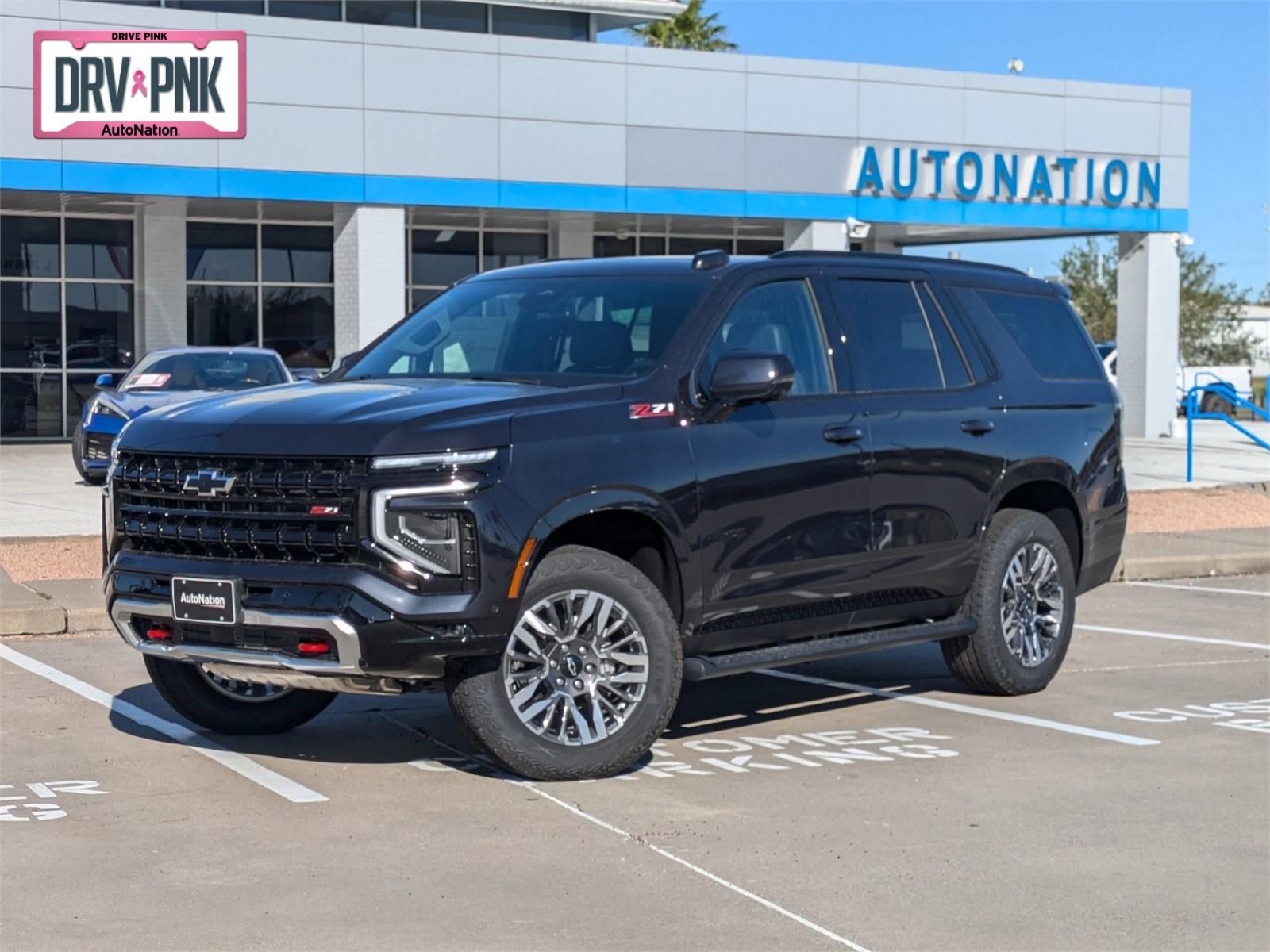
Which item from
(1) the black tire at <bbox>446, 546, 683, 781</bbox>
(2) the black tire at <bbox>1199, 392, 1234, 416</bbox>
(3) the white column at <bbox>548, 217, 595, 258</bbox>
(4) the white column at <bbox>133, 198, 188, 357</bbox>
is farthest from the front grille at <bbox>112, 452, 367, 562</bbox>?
(2) the black tire at <bbox>1199, 392, 1234, 416</bbox>

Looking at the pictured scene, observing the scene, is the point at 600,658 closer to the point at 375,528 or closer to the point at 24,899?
the point at 375,528

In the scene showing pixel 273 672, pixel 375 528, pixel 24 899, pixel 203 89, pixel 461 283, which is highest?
pixel 203 89

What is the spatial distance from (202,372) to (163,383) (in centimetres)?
47

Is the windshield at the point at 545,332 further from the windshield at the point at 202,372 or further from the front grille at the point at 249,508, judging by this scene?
the windshield at the point at 202,372

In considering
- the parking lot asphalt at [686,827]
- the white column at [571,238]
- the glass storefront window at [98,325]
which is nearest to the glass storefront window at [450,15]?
the white column at [571,238]

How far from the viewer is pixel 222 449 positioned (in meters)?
6.83

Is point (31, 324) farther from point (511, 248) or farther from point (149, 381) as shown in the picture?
point (149, 381)

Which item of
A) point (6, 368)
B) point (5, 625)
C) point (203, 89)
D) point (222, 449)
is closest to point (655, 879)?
point (222, 449)

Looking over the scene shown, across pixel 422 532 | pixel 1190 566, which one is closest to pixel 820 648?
pixel 422 532

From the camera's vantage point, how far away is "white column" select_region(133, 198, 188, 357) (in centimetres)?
2950

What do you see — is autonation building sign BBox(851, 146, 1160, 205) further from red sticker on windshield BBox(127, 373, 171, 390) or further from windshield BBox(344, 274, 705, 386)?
windshield BBox(344, 274, 705, 386)

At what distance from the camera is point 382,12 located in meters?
31.2

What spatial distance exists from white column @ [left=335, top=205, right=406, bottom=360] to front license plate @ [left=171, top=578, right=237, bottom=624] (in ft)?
67.6

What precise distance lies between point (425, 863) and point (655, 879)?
76 centimetres
